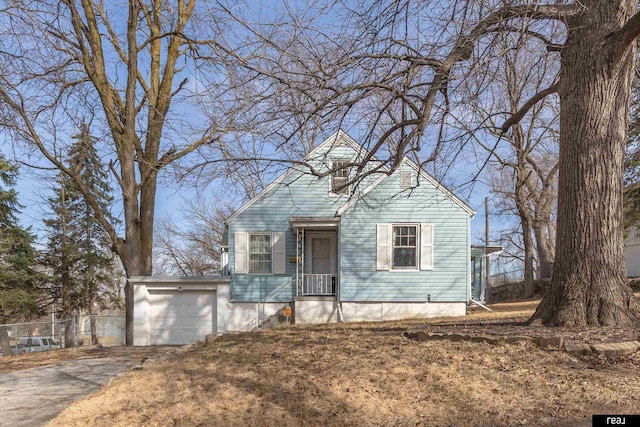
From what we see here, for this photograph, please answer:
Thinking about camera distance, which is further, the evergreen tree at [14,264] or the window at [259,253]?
the evergreen tree at [14,264]

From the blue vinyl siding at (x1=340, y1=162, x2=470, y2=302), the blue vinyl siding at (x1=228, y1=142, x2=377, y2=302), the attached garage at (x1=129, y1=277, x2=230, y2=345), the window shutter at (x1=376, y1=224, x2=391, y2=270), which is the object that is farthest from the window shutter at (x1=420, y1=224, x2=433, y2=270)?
the attached garage at (x1=129, y1=277, x2=230, y2=345)

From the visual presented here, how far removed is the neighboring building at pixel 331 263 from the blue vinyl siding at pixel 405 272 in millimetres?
33

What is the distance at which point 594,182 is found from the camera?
621cm

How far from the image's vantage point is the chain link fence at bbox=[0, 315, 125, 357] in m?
14.4

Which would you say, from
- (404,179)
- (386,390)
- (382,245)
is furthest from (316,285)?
(386,390)

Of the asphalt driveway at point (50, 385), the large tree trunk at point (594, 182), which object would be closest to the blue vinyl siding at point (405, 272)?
the asphalt driveway at point (50, 385)

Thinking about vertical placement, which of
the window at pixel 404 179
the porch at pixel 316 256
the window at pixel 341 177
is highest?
the window at pixel 404 179

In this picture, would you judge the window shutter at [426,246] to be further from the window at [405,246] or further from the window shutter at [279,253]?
the window shutter at [279,253]

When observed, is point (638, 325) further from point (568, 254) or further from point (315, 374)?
point (315, 374)

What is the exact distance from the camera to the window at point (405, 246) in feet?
50.4

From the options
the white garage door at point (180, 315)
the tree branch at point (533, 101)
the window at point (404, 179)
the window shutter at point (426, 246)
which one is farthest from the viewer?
the white garage door at point (180, 315)

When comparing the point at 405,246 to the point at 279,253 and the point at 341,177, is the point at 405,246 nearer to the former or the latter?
the point at 341,177

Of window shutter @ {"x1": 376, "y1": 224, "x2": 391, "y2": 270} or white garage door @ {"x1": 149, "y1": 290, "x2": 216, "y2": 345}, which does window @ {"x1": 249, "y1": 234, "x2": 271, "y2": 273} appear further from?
window shutter @ {"x1": 376, "y1": 224, "x2": 391, "y2": 270}

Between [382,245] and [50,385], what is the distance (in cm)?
1007
